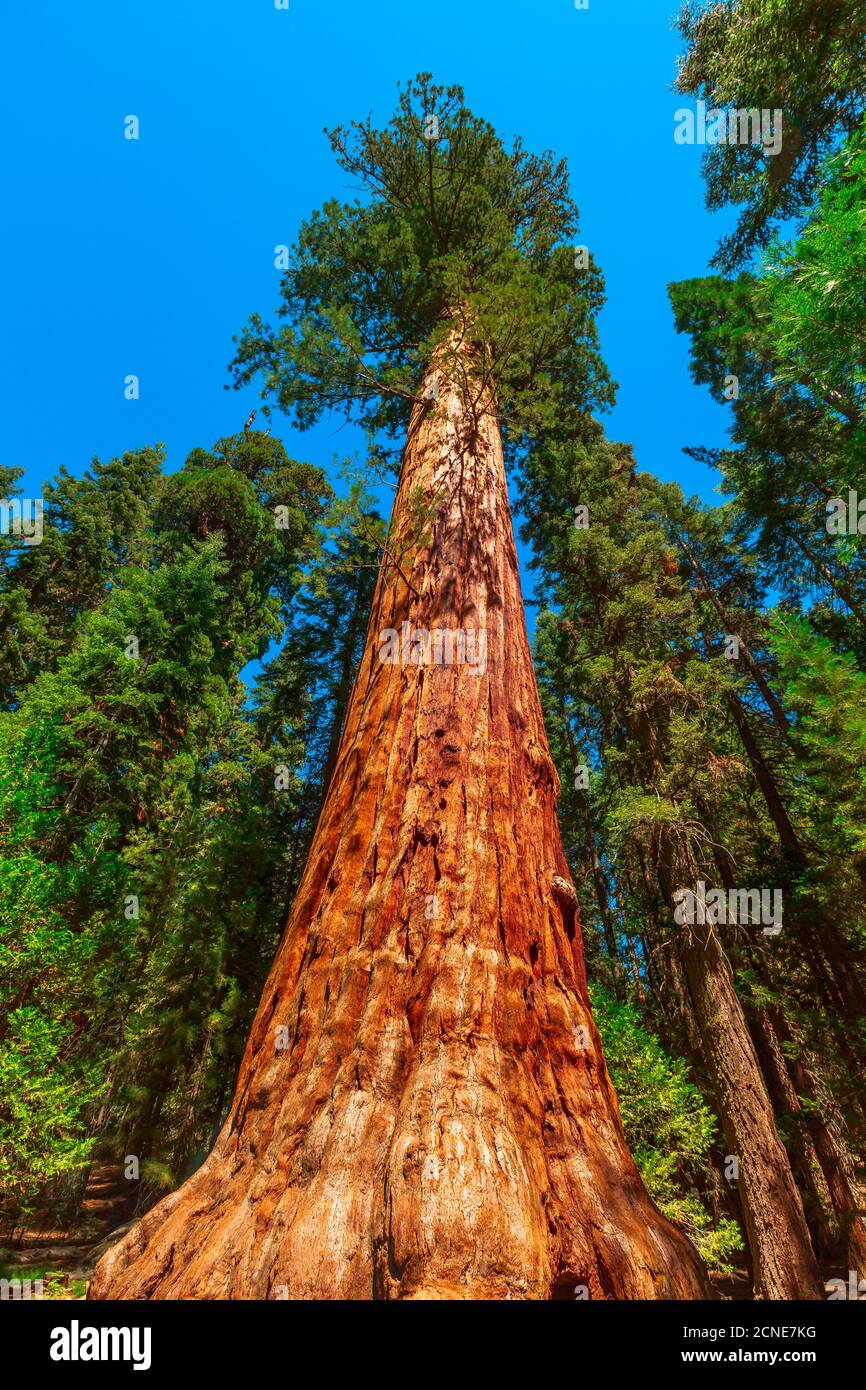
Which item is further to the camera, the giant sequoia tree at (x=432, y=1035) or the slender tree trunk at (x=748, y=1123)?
the slender tree trunk at (x=748, y=1123)

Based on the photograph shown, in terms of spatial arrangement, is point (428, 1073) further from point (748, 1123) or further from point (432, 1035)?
point (748, 1123)

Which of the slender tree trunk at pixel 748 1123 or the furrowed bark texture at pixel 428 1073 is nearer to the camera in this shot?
the furrowed bark texture at pixel 428 1073

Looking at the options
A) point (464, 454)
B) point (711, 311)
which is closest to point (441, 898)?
point (464, 454)

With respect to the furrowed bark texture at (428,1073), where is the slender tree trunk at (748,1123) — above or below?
below

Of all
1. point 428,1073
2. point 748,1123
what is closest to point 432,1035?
point 428,1073

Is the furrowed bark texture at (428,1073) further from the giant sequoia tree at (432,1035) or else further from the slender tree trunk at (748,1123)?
the slender tree trunk at (748,1123)

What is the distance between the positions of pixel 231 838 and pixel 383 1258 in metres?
7.90

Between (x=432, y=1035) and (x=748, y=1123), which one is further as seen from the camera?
(x=748, y=1123)

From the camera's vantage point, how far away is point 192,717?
12.3 m

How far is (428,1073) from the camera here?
6.77ft

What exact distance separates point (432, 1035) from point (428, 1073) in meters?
0.13

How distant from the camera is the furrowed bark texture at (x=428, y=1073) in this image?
164 centimetres

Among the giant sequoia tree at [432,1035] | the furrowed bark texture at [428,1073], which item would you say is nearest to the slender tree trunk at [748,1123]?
the giant sequoia tree at [432,1035]

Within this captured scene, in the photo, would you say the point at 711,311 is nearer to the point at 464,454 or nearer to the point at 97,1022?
the point at 464,454
